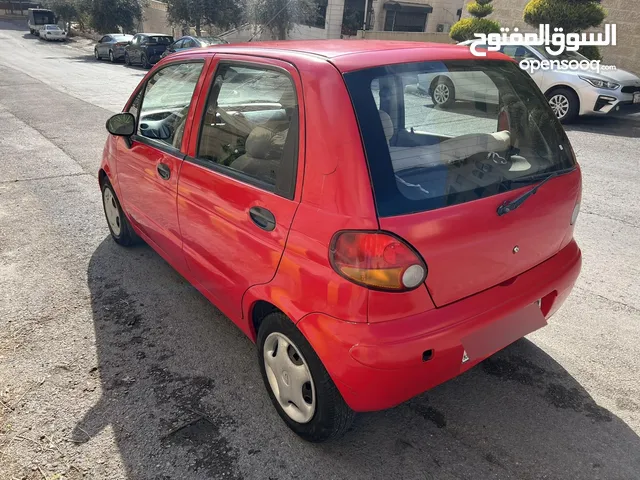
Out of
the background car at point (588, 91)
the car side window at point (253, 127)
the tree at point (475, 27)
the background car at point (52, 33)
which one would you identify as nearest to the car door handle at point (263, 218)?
the car side window at point (253, 127)

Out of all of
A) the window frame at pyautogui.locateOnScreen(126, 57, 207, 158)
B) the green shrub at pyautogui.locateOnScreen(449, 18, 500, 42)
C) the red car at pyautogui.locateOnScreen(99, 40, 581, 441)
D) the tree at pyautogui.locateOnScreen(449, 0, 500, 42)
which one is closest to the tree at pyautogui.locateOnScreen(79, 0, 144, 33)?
the tree at pyautogui.locateOnScreen(449, 0, 500, 42)

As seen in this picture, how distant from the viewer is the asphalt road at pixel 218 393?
2.22m

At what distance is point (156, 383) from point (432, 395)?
4.99ft

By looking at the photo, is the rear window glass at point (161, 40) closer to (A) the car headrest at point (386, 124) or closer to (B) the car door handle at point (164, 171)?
(B) the car door handle at point (164, 171)

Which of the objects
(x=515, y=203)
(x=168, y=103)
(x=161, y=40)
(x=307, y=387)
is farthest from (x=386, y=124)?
(x=161, y=40)

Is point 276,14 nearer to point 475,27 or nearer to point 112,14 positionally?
point 112,14

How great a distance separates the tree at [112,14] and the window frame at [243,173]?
3530cm

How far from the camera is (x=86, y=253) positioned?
432 centimetres

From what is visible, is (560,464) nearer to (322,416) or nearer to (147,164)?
(322,416)

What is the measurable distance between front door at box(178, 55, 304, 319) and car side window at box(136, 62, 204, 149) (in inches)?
10.1

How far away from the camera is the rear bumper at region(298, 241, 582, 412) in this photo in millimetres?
1881

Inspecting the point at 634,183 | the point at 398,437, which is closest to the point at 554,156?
the point at 398,437

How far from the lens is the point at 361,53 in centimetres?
216

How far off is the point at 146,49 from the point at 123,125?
20913 millimetres
